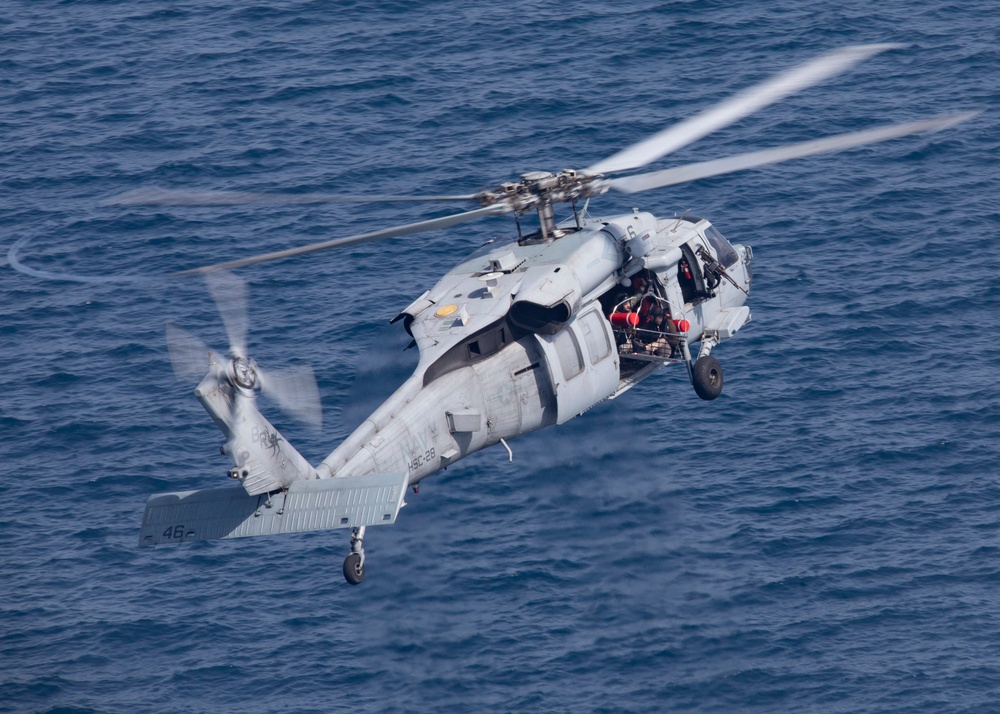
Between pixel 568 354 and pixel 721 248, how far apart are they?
9.74 metres

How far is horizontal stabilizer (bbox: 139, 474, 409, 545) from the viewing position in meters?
38.9

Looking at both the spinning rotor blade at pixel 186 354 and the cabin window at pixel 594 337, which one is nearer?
the spinning rotor blade at pixel 186 354

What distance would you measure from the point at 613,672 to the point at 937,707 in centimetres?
1446

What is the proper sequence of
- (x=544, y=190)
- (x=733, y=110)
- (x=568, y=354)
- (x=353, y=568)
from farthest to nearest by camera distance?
(x=568, y=354)
(x=733, y=110)
(x=544, y=190)
(x=353, y=568)

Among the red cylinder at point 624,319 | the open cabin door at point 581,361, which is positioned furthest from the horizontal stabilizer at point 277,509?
the red cylinder at point 624,319

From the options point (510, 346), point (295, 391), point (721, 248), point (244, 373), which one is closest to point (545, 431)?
point (721, 248)

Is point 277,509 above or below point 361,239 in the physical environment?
below

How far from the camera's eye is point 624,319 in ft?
161

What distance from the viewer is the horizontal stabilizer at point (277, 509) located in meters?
38.9

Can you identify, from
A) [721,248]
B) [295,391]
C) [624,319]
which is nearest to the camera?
[295,391]

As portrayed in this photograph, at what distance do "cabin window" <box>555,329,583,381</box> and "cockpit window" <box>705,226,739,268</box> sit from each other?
8.82 m

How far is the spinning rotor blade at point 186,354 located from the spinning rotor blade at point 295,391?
137 centimetres

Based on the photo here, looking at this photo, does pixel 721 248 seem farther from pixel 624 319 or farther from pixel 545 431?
pixel 545 431

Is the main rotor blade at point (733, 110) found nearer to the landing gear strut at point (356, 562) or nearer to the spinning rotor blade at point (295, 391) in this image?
the spinning rotor blade at point (295, 391)
